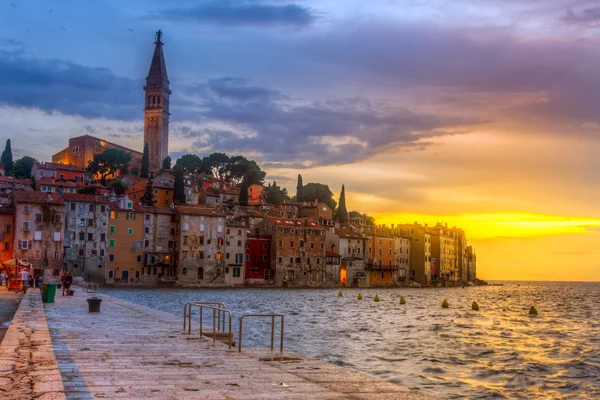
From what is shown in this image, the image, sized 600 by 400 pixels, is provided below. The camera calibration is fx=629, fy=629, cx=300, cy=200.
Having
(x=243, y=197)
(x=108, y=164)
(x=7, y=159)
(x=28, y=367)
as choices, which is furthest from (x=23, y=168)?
(x=28, y=367)

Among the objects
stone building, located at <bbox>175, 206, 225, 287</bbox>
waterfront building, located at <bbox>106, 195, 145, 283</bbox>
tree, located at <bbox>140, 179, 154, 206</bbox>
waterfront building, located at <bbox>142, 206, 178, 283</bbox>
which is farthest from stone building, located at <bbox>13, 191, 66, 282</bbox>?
tree, located at <bbox>140, 179, 154, 206</bbox>

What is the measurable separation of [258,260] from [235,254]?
610cm

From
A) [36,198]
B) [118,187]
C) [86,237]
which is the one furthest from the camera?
[118,187]

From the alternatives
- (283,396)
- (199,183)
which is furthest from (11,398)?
(199,183)

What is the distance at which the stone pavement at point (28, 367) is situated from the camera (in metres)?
9.47

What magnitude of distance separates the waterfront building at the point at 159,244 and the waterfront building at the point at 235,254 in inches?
357

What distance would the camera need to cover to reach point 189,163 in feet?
554

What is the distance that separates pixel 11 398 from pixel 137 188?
114 m

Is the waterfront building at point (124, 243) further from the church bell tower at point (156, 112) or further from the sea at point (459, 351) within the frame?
the church bell tower at point (156, 112)

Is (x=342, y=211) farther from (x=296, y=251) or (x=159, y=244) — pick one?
(x=159, y=244)

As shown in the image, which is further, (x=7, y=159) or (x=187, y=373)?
(x=7, y=159)

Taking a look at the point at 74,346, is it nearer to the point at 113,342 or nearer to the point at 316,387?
the point at 113,342

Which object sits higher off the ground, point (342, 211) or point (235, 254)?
point (342, 211)

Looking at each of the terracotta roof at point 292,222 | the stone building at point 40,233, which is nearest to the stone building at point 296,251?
the terracotta roof at point 292,222
